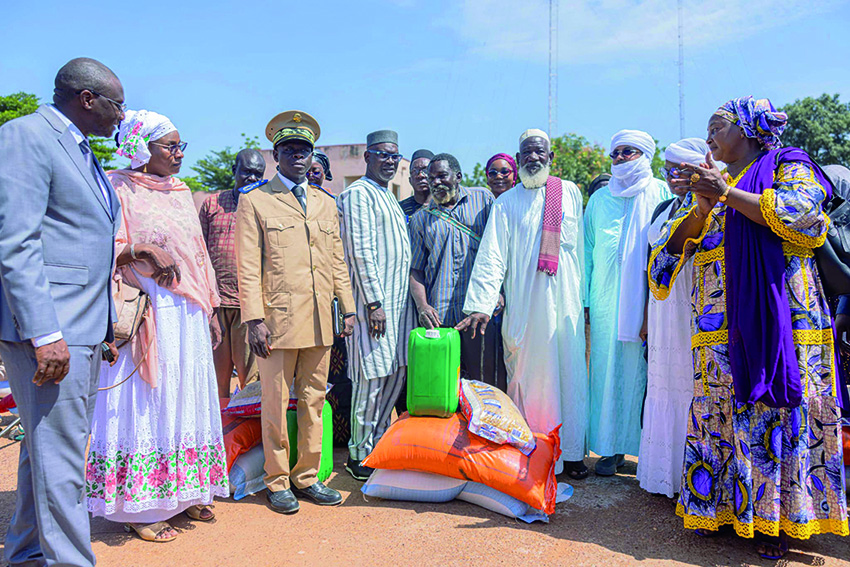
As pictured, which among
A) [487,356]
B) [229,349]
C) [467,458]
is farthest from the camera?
[229,349]

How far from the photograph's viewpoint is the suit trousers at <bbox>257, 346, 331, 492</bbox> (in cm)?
403

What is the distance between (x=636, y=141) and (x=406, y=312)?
213cm

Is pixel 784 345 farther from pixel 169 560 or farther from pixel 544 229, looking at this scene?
pixel 169 560

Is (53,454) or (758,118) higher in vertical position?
(758,118)

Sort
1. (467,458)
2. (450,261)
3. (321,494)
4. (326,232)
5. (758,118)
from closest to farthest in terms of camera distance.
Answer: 1. (758,118)
2. (467,458)
3. (321,494)
4. (326,232)
5. (450,261)

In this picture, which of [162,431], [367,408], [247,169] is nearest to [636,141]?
[367,408]

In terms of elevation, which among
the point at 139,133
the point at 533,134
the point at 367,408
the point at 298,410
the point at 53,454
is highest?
the point at 533,134

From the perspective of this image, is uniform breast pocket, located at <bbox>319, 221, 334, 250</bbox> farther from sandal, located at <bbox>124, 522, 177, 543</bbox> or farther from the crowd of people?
sandal, located at <bbox>124, 522, 177, 543</bbox>

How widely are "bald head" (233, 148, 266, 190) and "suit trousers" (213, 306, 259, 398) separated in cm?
117

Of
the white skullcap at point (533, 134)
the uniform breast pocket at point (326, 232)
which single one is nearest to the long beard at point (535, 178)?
the white skullcap at point (533, 134)

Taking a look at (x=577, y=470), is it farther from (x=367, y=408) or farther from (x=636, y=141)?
(x=636, y=141)

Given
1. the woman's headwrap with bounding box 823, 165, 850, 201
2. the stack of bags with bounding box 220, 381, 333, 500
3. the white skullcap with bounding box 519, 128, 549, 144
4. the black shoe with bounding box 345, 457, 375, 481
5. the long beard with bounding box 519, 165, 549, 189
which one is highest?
the white skullcap with bounding box 519, 128, 549, 144

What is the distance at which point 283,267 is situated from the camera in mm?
4027

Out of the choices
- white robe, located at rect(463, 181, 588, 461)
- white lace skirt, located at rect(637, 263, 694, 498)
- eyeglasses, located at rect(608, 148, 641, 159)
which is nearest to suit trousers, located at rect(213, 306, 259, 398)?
white robe, located at rect(463, 181, 588, 461)
